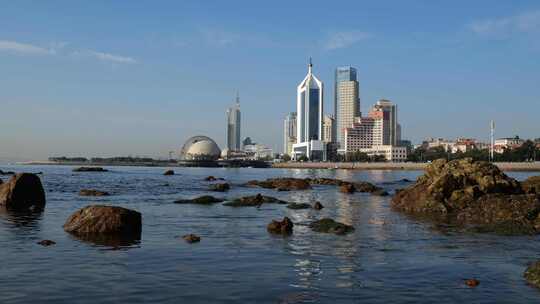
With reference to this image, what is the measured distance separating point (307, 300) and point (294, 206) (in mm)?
31189

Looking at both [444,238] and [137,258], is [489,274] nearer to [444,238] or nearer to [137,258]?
[444,238]

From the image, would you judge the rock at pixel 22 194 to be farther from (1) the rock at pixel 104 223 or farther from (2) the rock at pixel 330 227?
(2) the rock at pixel 330 227

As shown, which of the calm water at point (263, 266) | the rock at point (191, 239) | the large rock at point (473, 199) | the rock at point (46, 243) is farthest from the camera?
the large rock at point (473, 199)

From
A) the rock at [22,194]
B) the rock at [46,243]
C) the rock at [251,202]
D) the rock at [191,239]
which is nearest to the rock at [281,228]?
the rock at [191,239]

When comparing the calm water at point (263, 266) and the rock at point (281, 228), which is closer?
the calm water at point (263, 266)

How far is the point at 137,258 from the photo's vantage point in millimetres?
20375

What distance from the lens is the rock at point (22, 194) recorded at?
40688mm

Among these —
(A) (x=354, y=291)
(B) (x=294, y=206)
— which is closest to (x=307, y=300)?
(A) (x=354, y=291)

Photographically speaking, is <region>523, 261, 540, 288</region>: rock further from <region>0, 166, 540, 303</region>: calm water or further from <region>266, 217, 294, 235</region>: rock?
<region>266, 217, 294, 235</region>: rock

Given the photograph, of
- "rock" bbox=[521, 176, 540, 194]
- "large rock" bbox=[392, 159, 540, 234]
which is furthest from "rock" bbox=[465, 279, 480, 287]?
"rock" bbox=[521, 176, 540, 194]

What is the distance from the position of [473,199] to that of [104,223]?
94.8ft

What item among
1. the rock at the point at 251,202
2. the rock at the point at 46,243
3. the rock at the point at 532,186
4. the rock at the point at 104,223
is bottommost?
the rock at the point at 251,202

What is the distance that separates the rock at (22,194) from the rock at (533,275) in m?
34.0

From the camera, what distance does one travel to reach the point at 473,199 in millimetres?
42312
